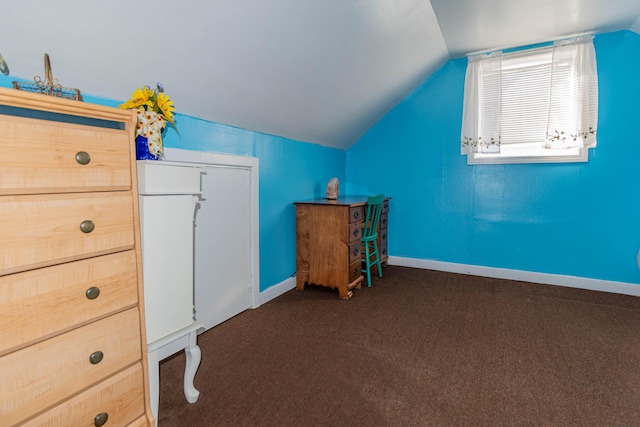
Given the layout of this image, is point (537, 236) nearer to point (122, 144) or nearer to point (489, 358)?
point (489, 358)

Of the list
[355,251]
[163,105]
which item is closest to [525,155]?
[355,251]

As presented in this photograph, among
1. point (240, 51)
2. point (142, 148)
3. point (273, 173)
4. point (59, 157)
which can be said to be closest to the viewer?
point (59, 157)

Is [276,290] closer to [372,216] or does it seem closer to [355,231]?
[355,231]

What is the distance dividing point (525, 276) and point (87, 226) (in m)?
3.66

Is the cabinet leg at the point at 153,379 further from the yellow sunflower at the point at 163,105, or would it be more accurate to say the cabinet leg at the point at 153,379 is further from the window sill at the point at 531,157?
the window sill at the point at 531,157

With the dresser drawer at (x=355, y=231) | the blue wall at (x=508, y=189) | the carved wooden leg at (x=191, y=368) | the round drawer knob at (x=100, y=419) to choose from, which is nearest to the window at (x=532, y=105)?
the blue wall at (x=508, y=189)

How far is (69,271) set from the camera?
1.00 metres

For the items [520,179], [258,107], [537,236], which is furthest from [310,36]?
[537,236]

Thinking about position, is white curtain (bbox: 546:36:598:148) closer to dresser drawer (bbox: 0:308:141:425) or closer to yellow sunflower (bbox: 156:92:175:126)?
yellow sunflower (bbox: 156:92:175:126)

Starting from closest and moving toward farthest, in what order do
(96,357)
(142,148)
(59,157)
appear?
(59,157) < (96,357) < (142,148)

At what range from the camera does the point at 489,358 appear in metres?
1.87

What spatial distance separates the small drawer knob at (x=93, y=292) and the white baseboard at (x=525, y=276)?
330 cm

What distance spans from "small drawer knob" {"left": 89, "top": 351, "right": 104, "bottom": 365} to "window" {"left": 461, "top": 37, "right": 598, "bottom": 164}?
3.48 metres

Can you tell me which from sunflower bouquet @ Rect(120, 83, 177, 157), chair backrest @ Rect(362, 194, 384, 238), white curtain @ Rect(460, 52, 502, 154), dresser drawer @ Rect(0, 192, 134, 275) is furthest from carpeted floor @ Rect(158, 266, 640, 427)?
white curtain @ Rect(460, 52, 502, 154)
